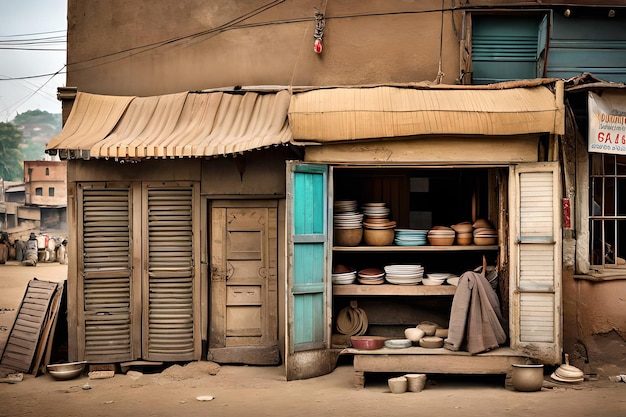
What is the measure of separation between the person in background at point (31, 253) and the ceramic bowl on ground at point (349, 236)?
76.4 feet

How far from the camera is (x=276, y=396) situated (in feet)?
27.1

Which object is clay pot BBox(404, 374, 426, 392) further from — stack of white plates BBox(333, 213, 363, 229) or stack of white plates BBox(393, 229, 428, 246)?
stack of white plates BBox(333, 213, 363, 229)

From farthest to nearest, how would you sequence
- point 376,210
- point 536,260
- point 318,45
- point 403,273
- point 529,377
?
point 318,45, point 376,210, point 403,273, point 536,260, point 529,377

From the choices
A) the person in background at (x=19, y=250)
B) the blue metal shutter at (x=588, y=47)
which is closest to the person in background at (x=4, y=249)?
the person in background at (x=19, y=250)

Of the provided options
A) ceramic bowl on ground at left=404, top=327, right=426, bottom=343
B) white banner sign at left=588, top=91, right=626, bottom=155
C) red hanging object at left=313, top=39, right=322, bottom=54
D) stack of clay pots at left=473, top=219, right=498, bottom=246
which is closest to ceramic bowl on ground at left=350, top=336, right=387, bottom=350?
ceramic bowl on ground at left=404, top=327, right=426, bottom=343

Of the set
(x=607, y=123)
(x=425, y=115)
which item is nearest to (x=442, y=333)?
(x=425, y=115)

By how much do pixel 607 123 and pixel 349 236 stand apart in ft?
11.6

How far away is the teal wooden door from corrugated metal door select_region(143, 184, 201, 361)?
1844 millimetres

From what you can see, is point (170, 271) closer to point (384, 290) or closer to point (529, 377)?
point (384, 290)

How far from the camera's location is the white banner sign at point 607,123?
347 inches

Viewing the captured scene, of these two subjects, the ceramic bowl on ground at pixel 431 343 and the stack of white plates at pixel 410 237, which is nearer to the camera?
the ceramic bowl on ground at pixel 431 343

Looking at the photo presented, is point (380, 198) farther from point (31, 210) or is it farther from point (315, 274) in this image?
point (31, 210)

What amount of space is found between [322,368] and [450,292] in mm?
1910

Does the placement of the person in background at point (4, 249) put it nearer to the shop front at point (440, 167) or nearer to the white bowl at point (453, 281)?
the shop front at point (440, 167)
